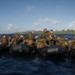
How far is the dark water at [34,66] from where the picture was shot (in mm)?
14461

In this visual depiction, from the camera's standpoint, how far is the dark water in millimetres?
14461

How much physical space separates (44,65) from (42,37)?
4.57 meters

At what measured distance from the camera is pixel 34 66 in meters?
16.5

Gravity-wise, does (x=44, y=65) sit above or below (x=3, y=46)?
below

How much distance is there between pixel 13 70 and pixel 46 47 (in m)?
4.42

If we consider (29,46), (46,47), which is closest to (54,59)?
(46,47)

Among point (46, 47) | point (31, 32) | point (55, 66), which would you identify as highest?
point (31, 32)

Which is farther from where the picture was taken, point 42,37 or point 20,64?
point 42,37

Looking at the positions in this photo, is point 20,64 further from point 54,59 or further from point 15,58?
point 54,59

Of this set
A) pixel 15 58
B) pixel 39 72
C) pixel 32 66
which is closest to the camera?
pixel 39 72

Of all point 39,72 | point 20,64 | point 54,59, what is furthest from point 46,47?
point 39,72

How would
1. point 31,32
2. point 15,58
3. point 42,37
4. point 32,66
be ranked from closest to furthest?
point 32,66 → point 15,58 → point 42,37 → point 31,32

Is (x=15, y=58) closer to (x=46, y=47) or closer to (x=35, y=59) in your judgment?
(x=35, y=59)

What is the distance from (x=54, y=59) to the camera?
741 inches
